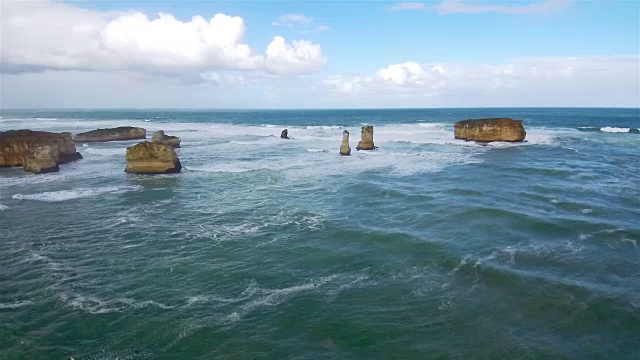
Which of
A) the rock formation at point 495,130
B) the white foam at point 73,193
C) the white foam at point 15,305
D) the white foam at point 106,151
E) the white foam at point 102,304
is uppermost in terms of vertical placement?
the rock formation at point 495,130

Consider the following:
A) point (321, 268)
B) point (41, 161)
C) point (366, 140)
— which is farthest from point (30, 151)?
point (366, 140)

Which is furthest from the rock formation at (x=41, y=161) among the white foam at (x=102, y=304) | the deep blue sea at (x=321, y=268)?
the white foam at (x=102, y=304)

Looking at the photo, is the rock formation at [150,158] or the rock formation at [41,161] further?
the rock formation at [41,161]

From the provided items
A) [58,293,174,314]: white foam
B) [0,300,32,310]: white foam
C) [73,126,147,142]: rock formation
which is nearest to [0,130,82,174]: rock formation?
[73,126,147,142]: rock formation

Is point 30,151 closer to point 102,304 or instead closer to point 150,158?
point 150,158

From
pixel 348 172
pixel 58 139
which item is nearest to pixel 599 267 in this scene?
pixel 348 172

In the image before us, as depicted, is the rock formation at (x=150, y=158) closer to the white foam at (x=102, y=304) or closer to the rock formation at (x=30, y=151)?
the rock formation at (x=30, y=151)

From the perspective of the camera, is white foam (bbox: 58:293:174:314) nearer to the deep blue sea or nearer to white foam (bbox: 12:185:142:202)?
the deep blue sea
